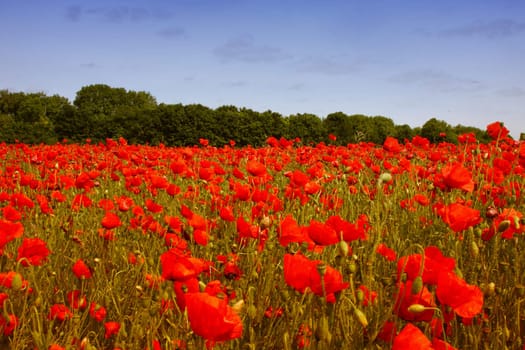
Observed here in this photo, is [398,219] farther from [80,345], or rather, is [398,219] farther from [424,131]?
A: [424,131]

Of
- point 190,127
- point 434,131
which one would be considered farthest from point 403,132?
point 190,127

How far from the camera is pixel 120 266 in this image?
265cm

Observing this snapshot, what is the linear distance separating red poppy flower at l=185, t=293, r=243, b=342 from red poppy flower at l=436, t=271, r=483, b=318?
0.54 meters

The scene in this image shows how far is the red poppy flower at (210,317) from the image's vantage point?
95cm

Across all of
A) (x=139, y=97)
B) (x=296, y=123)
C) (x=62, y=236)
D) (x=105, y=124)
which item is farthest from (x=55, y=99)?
(x=62, y=236)

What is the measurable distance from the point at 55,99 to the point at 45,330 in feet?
160

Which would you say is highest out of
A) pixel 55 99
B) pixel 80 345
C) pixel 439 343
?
pixel 55 99

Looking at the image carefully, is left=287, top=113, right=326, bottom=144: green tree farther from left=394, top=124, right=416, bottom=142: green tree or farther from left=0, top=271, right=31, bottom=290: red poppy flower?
left=0, top=271, right=31, bottom=290: red poppy flower

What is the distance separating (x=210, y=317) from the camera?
96cm

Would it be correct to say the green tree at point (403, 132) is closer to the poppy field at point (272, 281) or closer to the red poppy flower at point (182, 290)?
the poppy field at point (272, 281)

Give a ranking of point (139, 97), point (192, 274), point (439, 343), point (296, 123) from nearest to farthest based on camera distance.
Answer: point (439, 343) < point (192, 274) < point (296, 123) < point (139, 97)

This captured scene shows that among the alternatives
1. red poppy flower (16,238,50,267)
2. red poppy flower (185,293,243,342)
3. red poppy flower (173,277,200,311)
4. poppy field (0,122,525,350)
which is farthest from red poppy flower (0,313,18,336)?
red poppy flower (185,293,243,342)

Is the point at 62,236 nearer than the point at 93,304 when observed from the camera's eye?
No

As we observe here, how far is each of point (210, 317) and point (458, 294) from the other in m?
0.63
